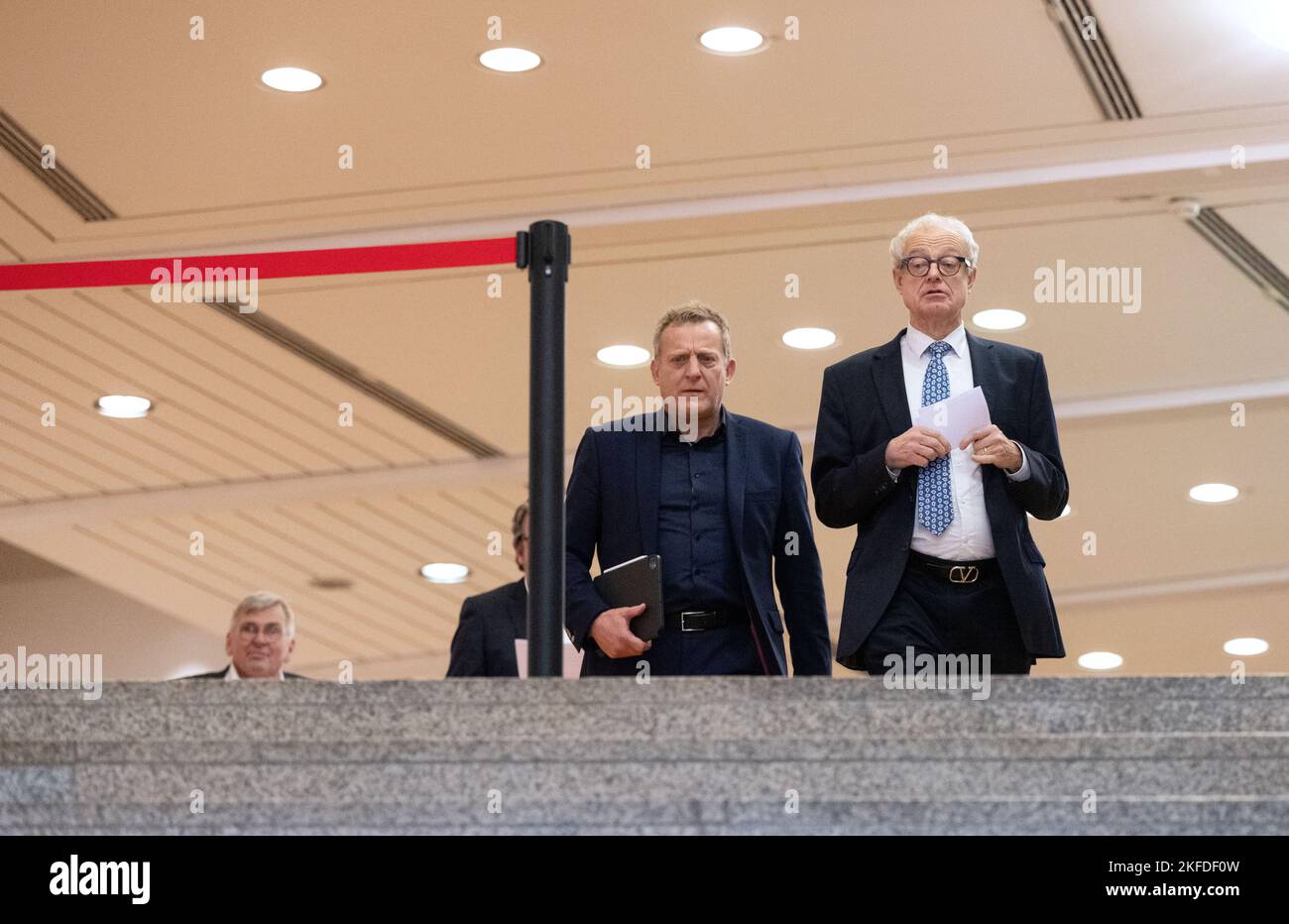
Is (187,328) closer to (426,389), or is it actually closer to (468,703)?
(426,389)

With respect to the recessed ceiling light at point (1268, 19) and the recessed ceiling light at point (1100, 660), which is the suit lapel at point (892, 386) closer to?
the recessed ceiling light at point (1268, 19)

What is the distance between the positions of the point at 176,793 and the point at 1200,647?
12.8m

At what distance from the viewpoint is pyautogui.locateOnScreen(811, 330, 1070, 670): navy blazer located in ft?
14.3

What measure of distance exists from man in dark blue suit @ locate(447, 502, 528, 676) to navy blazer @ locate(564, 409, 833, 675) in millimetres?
849

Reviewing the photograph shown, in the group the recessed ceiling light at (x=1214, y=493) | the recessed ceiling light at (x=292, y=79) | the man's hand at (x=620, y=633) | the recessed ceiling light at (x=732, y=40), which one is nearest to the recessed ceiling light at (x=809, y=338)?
the recessed ceiling light at (x=732, y=40)

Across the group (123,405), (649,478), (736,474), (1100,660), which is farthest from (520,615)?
(1100,660)

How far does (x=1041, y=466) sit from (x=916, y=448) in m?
0.32

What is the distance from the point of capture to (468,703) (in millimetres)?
3590

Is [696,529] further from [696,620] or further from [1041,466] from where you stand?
[1041,466]

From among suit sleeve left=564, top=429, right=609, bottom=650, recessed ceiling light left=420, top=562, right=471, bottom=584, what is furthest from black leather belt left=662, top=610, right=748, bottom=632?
recessed ceiling light left=420, top=562, right=471, bottom=584

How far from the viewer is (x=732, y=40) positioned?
6.79 meters

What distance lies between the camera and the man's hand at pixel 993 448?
430 cm

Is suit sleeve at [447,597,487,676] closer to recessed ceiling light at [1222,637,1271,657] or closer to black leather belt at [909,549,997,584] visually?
black leather belt at [909,549,997,584]
